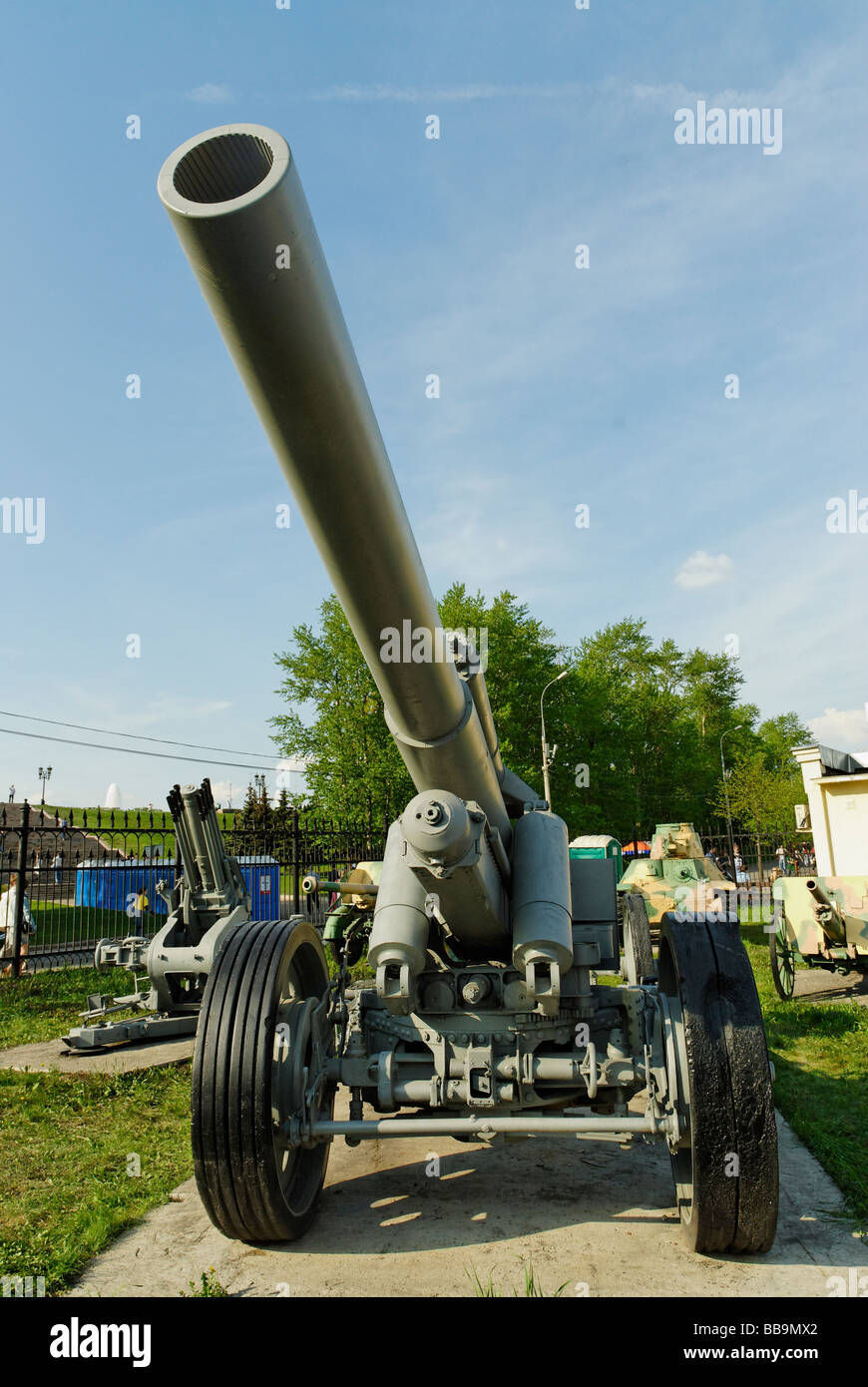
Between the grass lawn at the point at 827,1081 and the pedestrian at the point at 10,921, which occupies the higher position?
the pedestrian at the point at 10,921

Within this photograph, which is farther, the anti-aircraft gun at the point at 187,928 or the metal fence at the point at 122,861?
the metal fence at the point at 122,861

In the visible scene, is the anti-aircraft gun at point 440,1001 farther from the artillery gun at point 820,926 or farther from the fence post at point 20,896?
the fence post at point 20,896

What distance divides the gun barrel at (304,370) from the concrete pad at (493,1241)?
2.18 m

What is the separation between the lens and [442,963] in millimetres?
4457

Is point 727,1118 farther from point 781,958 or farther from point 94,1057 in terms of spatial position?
point 781,958

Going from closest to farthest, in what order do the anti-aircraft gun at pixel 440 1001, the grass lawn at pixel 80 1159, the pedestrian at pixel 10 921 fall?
the anti-aircraft gun at pixel 440 1001 < the grass lawn at pixel 80 1159 < the pedestrian at pixel 10 921

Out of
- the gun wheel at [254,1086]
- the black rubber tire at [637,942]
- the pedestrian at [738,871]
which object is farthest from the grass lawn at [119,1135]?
the pedestrian at [738,871]

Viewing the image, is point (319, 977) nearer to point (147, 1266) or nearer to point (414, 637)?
point (147, 1266)

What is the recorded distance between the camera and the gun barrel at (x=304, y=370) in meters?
1.95

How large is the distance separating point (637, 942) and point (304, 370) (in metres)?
5.85

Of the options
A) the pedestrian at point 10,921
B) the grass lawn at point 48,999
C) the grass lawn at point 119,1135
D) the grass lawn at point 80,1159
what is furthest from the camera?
the pedestrian at point 10,921

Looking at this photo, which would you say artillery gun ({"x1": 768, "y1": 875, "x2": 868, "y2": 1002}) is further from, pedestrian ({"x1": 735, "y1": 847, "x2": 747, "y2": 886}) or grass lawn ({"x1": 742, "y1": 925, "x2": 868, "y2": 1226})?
pedestrian ({"x1": 735, "y1": 847, "x2": 747, "y2": 886})
